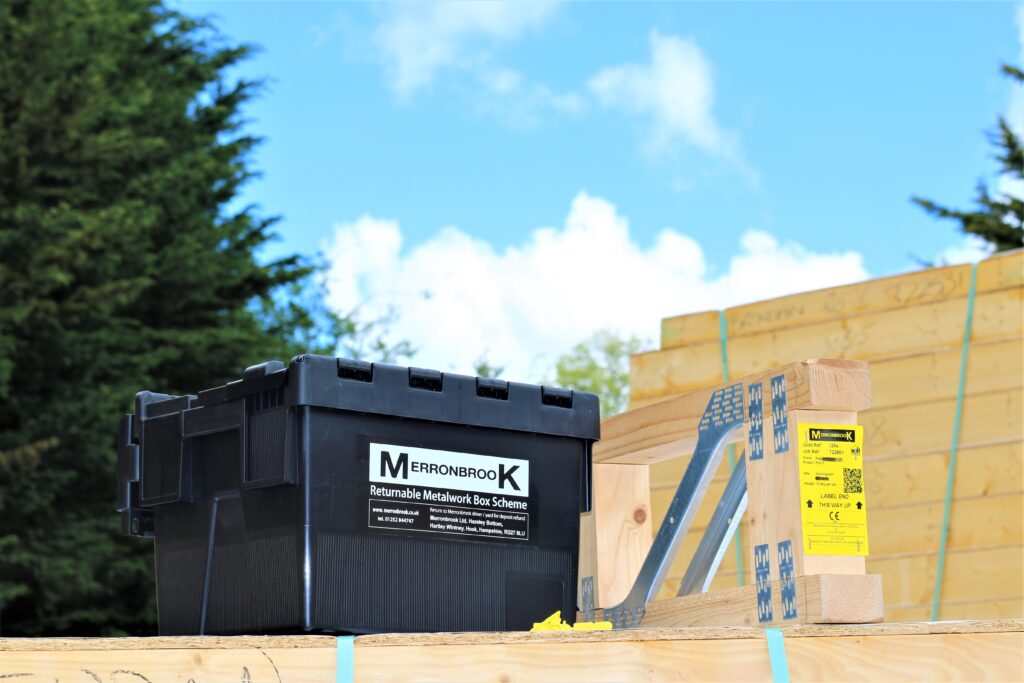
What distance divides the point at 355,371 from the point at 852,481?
1.01 m

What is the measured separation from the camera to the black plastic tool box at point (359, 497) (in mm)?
2389

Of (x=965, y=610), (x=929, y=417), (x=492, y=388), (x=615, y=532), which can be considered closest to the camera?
(x=492, y=388)

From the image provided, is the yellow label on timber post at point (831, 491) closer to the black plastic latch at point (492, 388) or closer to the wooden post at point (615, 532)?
the black plastic latch at point (492, 388)

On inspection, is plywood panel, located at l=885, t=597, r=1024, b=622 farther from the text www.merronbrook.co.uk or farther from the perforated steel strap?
the text www.merronbrook.co.uk

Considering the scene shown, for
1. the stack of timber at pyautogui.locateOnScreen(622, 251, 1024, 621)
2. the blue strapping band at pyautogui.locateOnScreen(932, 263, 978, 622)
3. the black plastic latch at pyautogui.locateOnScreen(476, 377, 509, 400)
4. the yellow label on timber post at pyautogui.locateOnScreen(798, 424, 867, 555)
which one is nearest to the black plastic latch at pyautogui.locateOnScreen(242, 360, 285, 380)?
the black plastic latch at pyautogui.locateOnScreen(476, 377, 509, 400)

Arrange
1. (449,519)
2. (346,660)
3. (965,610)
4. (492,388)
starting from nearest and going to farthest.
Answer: (346,660) < (449,519) < (492,388) < (965,610)

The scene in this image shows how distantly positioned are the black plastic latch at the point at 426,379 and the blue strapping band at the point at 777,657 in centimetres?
88

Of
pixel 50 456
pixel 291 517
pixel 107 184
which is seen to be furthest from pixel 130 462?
pixel 107 184

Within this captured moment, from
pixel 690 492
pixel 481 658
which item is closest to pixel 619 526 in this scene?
pixel 690 492

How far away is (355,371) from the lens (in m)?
2.46

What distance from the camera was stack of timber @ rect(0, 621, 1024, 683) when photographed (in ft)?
6.37

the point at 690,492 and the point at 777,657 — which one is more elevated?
the point at 690,492

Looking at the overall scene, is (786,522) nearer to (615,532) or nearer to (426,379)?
(426,379)

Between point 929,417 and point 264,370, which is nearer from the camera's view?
point 264,370
